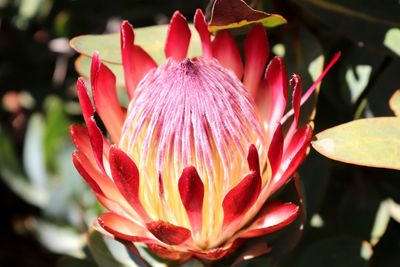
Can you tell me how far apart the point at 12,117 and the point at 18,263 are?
55 cm

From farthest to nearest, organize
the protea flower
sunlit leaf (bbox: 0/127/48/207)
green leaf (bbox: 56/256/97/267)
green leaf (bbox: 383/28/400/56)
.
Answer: sunlit leaf (bbox: 0/127/48/207) → green leaf (bbox: 56/256/97/267) → green leaf (bbox: 383/28/400/56) → the protea flower

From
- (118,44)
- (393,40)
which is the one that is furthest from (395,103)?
(118,44)

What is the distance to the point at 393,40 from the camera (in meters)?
1.35

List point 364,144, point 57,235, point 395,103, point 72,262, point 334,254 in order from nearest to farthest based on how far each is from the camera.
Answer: point 364,144, point 395,103, point 334,254, point 72,262, point 57,235

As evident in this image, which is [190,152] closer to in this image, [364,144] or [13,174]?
[364,144]

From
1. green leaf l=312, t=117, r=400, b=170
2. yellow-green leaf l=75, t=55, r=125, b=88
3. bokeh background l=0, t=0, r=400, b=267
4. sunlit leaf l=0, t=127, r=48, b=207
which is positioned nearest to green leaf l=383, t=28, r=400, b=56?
bokeh background l=0, t=0, r=400, b=267

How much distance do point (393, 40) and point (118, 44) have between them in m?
0.53

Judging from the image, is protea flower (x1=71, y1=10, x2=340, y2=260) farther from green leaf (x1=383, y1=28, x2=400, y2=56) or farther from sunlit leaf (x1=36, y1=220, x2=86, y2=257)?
sunlit leaf (x1=36, y1=220, x2=86, y2=257)

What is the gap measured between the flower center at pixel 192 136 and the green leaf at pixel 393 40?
0.32m

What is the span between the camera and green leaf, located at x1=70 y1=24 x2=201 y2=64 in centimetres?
136

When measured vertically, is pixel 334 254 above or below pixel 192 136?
below

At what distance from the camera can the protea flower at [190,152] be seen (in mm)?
1119

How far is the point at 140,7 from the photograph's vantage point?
7.32ft

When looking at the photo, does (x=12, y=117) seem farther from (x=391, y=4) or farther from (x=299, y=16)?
(x=391, y=4)
